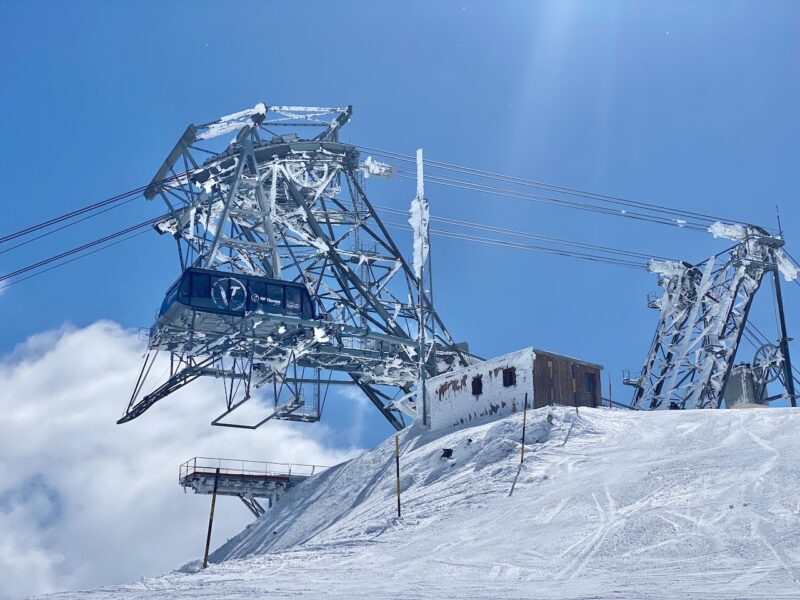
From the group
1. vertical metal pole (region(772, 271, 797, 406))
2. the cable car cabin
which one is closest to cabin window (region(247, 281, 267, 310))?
the cable car cabin

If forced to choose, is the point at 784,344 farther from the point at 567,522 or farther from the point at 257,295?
the point at 567,522

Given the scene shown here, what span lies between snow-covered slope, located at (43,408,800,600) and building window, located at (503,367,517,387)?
3.11 metres

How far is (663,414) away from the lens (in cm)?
3588

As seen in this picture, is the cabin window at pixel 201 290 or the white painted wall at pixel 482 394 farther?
the cabin window at pixel 201 290

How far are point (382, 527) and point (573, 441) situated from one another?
343 inches

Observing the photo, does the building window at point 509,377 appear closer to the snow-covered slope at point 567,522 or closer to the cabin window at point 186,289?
the snow-covered slope at point 567,522

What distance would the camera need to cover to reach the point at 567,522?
23453 mm

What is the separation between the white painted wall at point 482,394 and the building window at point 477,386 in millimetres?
158

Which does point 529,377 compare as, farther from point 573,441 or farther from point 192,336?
point 192,336

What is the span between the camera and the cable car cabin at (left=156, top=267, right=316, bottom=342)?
44531 millimetres

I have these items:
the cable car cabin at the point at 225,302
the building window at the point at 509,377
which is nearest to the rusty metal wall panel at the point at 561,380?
the building window at the point at 509,377

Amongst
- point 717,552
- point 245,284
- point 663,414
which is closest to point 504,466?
point 663,414

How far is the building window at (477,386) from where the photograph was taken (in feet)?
135

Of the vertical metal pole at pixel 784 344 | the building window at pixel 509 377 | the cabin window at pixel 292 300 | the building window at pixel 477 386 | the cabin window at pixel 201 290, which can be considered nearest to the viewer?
the building window at pixel 509 377
